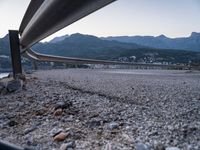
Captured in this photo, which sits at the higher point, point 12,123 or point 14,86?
point 14,86

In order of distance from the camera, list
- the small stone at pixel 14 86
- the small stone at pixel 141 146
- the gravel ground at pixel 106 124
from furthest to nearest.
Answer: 1. the small stone at pixel 14 86
2. the gravel ground at pixel 106 124
3. the small stone at pixel 141 146

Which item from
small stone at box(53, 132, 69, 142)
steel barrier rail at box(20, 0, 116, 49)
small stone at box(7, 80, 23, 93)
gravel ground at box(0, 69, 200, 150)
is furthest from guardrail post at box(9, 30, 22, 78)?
A: small stone at box(53, 132, 69, 142)

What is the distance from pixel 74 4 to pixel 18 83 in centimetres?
425

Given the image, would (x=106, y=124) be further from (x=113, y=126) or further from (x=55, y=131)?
(x=55, y=131)

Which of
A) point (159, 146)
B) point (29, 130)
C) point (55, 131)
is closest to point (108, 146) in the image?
point (159, 146)

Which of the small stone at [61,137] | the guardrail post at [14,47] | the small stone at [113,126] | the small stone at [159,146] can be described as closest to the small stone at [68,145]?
the small stone at [61,137]

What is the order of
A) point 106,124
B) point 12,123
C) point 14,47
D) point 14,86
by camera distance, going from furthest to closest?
point 14,47 < point 14,86 < point 12,123 < point 106,124

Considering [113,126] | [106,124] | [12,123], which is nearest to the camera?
[113,126]

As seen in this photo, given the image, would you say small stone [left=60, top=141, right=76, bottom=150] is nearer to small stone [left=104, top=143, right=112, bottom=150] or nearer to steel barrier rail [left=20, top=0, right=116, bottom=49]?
small stone [left=104, top=143, right=112, bottom=150]

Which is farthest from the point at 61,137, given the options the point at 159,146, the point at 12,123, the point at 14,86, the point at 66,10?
the point at 14,86

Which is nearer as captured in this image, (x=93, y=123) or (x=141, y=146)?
(x=141, y=146)

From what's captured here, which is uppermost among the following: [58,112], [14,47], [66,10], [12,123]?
[66,10]

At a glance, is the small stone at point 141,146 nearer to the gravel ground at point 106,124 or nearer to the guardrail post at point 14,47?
the gravel ground at point 106,124

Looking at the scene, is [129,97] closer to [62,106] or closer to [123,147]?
[62,106]
